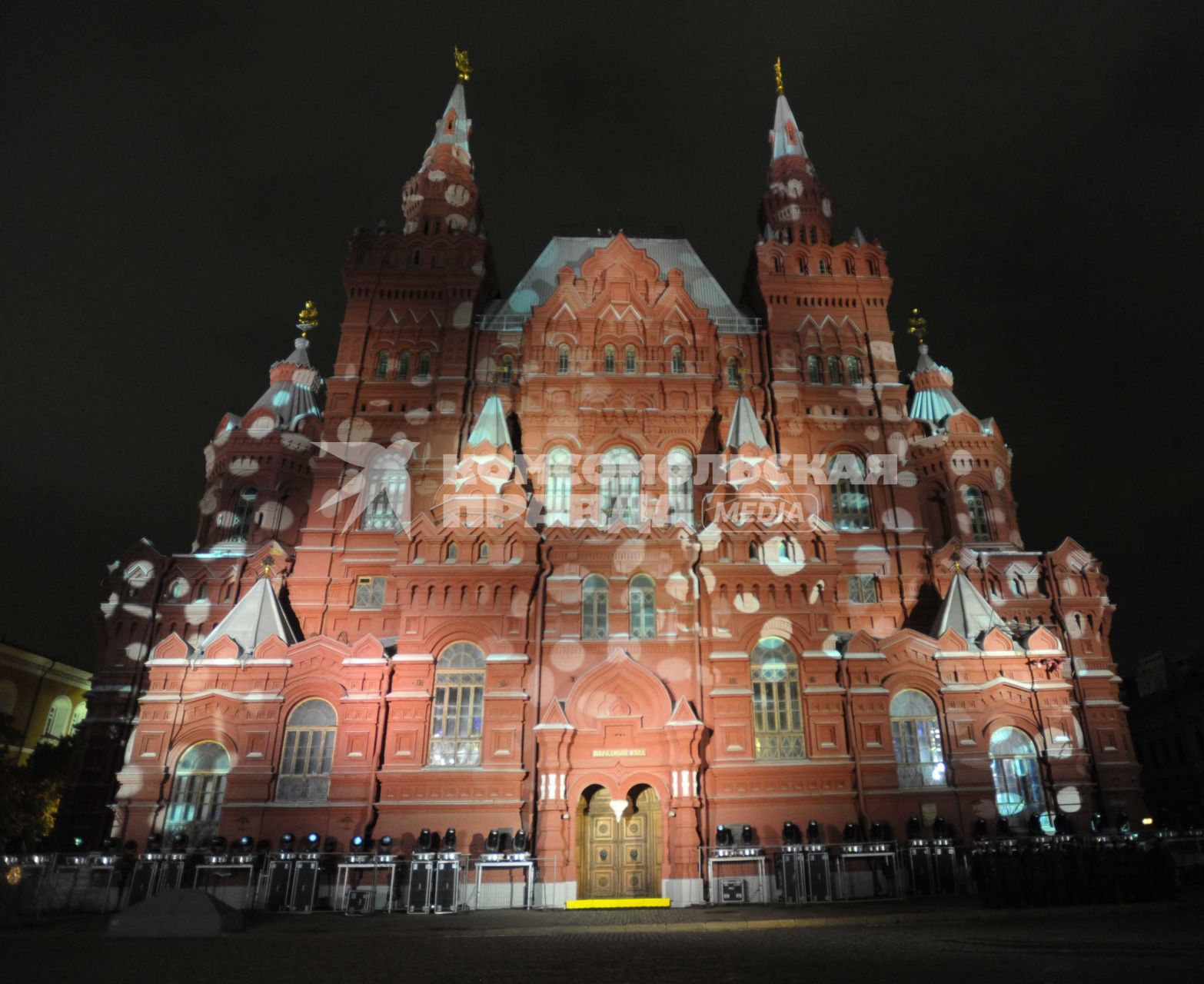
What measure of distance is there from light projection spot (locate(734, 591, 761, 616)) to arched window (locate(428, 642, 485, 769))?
8894 millimetres

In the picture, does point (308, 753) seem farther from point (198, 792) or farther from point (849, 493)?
point (849, 493)

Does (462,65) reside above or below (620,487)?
above

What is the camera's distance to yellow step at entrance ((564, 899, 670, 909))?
75.7 feet

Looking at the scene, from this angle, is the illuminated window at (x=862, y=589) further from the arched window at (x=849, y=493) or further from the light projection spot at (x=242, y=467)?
the light projection spot at (x=242, y=467)

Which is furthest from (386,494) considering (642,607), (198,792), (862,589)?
(862,589)

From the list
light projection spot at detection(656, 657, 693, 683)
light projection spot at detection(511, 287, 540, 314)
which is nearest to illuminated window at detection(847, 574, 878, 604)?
light projection spot at detection(656, 657, 693, 683)

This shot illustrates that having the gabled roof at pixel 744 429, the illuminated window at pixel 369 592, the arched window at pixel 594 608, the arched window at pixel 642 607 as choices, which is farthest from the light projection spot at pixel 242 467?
the gabled roof at pixel 744 429

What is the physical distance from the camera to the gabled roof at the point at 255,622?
27.6 m

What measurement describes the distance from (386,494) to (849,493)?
750 inches

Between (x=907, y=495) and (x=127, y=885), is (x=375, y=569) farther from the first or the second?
(x=907, y=495)

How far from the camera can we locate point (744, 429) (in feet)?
104

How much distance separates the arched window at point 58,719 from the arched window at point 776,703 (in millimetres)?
44684

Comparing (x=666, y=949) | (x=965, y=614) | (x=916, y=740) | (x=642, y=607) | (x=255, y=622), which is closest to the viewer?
(x=666, y=949)

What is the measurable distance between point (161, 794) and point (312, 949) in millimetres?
14270
